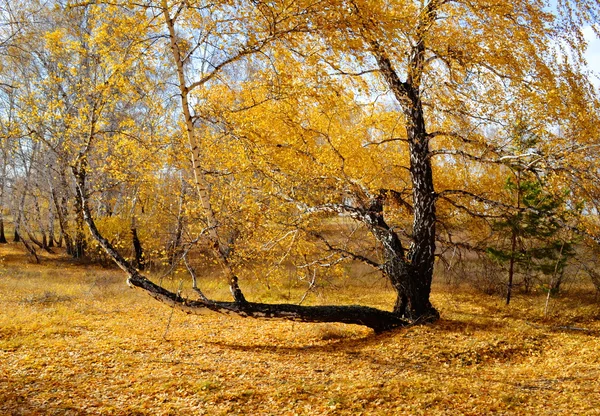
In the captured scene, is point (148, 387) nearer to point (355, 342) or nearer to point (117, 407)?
point (117, 407)

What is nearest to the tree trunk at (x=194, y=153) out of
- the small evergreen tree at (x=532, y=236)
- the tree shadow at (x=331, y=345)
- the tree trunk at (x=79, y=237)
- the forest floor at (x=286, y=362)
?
the tree shadow at (x=331, y=345)

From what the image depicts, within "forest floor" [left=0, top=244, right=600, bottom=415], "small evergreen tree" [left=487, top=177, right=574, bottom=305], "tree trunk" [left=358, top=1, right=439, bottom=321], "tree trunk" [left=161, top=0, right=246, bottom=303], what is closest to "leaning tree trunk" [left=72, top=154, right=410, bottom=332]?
"tree trunk" [left=161, top=0, right=246, bottom=303]

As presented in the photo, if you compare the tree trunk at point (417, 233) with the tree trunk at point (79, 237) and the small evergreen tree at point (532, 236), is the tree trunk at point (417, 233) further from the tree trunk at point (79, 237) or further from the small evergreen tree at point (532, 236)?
the tree trunk at point (79, 237)

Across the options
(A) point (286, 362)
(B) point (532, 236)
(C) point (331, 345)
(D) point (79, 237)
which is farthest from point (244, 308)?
(D) point (79, 237)

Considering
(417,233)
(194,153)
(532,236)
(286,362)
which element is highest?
(194,153)

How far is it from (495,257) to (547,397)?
5.94 metres

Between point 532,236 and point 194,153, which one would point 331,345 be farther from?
point 532,236

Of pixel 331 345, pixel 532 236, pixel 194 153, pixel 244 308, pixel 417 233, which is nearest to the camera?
pixel 194 153

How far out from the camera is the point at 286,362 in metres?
6.04

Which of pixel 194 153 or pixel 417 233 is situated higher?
pixel 194 153

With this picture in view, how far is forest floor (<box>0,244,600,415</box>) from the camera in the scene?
4.29 meters

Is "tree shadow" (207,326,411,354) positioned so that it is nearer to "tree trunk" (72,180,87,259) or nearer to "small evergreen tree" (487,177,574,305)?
"small evergreen tree" (487,177,574,305)

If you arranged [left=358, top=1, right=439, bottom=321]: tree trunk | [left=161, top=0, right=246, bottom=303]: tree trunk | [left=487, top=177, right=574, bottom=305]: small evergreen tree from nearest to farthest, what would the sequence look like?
[left=161, top=0, right=246, bottom=303]: tree trunk < [left=358, top=1, right=439, bottom=321]: tree trunk < [left=487, top=177, right=574, bottom=305]: small evergreen tree

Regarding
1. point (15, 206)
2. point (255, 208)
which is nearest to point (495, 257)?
point (255, 208)
